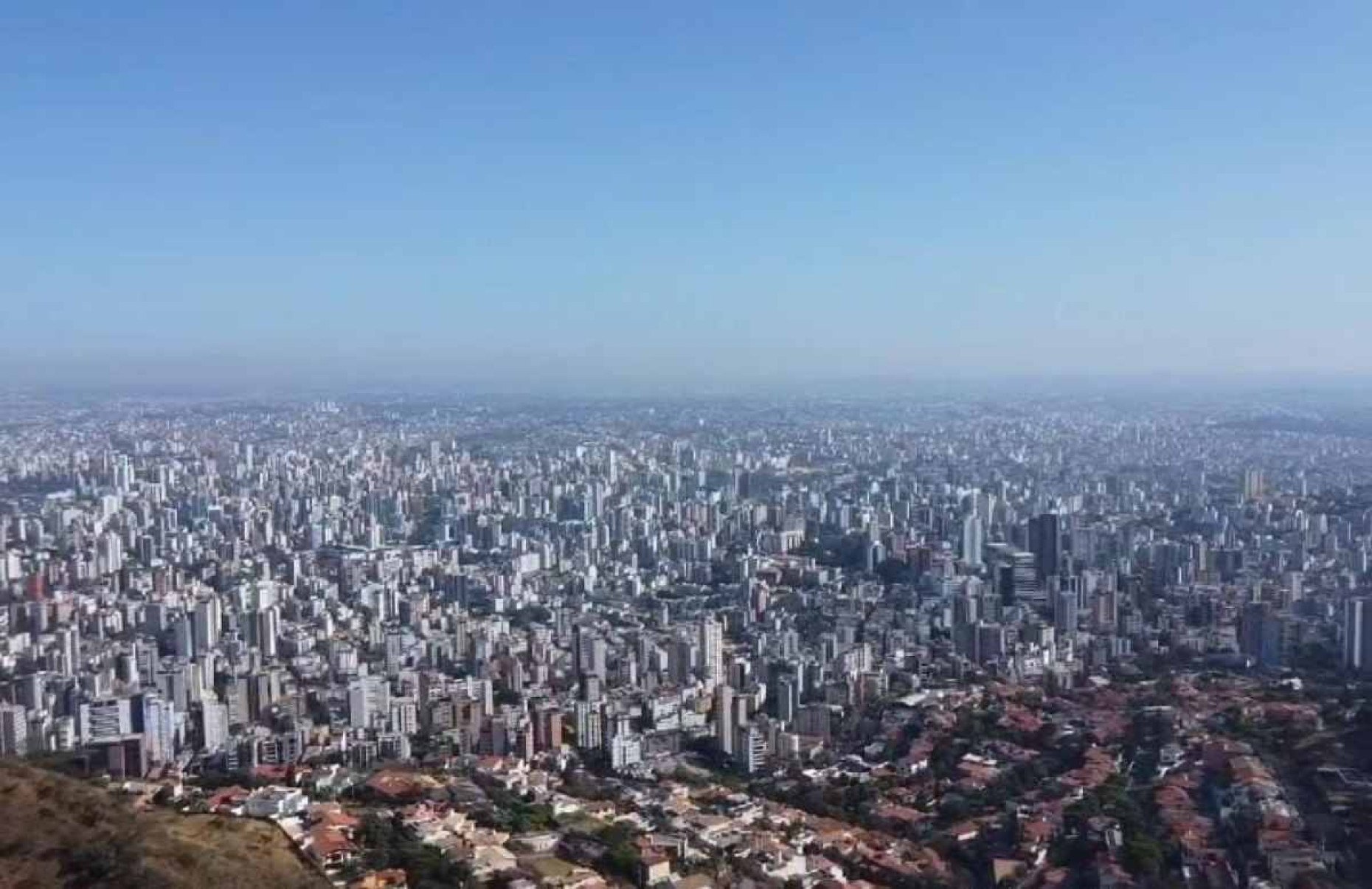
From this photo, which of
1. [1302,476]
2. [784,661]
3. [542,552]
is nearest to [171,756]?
[784,661]

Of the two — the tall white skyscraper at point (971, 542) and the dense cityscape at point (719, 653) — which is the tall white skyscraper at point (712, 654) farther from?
the tall white skyscraper at point (971, 542)

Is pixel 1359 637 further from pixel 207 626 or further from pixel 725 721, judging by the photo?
pixel 207 626

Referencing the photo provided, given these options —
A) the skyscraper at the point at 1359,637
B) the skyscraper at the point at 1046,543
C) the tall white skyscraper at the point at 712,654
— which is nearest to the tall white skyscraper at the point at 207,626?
the tall white skyscraper at the point at 712,654

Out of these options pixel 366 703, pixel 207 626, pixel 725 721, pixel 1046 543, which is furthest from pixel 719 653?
pixel 1046 543

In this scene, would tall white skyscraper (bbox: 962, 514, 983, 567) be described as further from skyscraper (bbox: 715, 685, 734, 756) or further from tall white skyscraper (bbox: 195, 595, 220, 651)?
tall white skyscraper (bbox: 195, 595, 220, 651)

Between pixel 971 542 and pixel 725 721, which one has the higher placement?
pixel 971 542

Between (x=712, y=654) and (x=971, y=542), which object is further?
(x=971, y=542)

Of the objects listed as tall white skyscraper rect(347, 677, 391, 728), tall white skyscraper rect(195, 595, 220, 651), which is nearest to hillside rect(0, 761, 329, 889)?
tall white skyscraper rect(347, 677, 391, 728)
